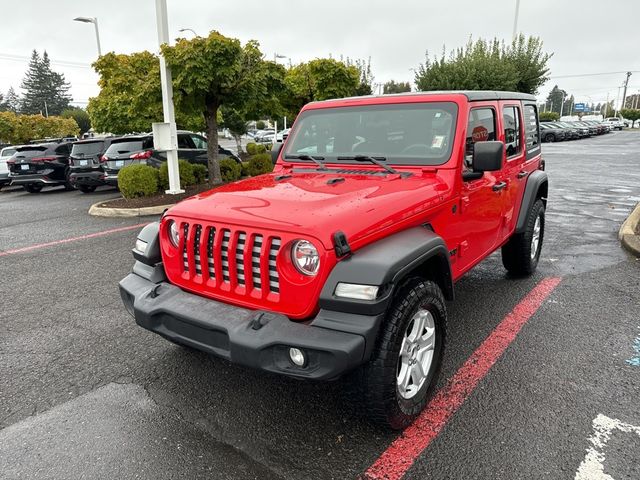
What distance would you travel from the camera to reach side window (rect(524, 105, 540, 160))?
4.81m

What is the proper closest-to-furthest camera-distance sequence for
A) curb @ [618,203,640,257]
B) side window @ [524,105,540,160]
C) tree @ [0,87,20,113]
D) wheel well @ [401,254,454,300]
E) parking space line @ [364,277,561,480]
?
1. parking space line @ [364,277,561,480]
2. wheel well @ [401,254,454,300]
3. side window @ [524,105,540,160]
4. curb @ [618,203,640,257]
5. tree @ [0,87,20,113]

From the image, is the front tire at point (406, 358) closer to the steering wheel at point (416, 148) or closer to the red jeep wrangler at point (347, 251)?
the red jeep wrangler at point (347, 251)

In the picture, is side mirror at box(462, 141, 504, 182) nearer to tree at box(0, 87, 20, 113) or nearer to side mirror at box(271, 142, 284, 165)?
side mirror at box(271, 142, 284, 165)

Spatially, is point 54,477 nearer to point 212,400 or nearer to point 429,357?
point 212,400

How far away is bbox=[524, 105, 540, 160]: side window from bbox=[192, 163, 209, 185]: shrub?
8.91 meters

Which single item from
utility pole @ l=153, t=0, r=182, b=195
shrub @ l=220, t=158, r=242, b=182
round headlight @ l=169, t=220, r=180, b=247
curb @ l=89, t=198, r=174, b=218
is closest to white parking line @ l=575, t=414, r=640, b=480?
round headlight @ l=169, t=220, r=180, b=247

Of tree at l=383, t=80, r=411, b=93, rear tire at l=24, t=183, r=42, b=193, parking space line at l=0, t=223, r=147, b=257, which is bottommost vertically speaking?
rear tire at l=24, t=183, r=42, b=193

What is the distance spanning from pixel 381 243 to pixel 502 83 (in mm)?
26785

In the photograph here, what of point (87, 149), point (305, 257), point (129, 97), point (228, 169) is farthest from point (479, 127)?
point (87, 149)

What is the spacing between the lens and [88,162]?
12953mm

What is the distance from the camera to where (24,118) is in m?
25.6

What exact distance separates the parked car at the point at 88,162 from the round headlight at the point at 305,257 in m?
12.0

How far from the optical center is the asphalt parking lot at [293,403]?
8.05 feet

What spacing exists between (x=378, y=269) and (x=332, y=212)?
1.42ft
